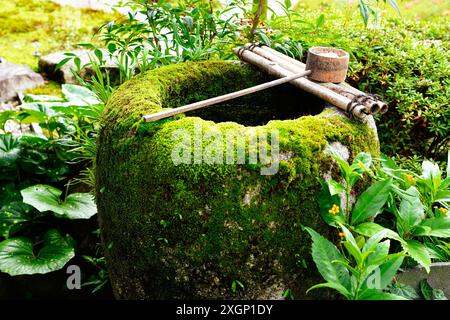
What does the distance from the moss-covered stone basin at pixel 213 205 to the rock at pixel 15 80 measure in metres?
3.13

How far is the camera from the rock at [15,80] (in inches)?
191

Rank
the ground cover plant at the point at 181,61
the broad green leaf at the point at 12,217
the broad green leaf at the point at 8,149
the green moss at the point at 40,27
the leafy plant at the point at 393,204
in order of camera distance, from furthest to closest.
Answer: the green moss at the point at 40,27, the broad green leaf at the point at 8,149, the broad green leaf at the point at 12,217, the ground cover plant at the point at 181,61, the leafy plant at the point at 393,204

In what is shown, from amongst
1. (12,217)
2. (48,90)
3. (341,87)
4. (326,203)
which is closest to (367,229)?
(326,203)

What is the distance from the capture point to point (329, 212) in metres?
2.04

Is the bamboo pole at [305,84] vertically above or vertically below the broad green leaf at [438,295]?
above

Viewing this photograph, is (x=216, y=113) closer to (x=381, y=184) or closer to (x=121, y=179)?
(x=121, y=179)

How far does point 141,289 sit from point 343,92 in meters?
1.40

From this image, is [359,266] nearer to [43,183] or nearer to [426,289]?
[426,289]

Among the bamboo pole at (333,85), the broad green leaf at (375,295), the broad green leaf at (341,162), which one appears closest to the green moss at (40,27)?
the bamboo pole at (333,85)

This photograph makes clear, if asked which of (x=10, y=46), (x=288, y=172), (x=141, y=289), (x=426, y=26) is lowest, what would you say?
(x=10, y=46)

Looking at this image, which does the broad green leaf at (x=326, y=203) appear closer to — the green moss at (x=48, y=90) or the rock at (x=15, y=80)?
the green moss at (x=48, y=90)

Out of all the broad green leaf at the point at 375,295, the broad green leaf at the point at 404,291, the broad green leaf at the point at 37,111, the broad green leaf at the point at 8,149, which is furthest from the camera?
the broad green leaf at the point at 37,111

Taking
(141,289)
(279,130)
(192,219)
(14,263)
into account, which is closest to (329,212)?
(279,130)

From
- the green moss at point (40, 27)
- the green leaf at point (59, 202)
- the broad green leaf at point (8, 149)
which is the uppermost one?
the broad green leaf at point (8, 149)
